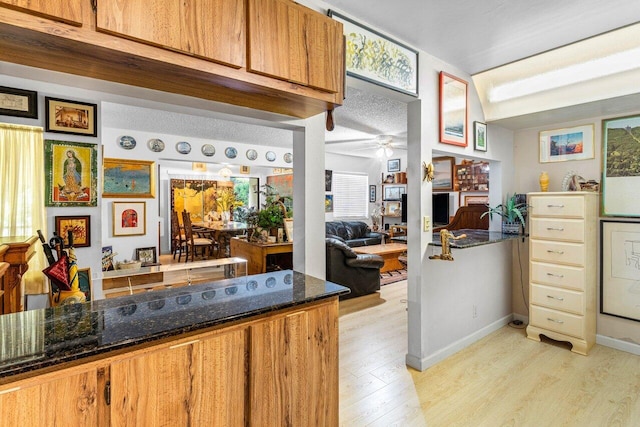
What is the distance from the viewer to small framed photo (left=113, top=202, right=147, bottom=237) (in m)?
5.36

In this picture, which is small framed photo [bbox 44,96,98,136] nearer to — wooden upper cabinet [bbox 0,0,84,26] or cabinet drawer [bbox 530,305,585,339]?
wooden upper cabinet [bbox 0,0,84,26]

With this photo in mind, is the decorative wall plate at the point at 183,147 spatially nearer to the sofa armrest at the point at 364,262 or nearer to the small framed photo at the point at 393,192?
the sofa armrest at the point at 364,262

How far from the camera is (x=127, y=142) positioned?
17.3 ft

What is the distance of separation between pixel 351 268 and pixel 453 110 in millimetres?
2476

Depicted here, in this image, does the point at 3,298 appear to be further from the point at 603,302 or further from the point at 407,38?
the point at 603,302

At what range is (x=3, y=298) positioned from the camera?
5.87 ft

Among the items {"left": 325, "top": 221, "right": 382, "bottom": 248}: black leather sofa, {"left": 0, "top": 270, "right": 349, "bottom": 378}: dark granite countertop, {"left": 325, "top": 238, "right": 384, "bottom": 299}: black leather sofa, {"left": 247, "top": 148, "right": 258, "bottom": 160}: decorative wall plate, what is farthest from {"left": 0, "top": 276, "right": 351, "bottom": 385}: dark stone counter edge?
{"left": 325, "top": 221, "right": 382, "bottom": 248}: black leather sofa

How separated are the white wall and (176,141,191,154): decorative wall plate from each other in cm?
508

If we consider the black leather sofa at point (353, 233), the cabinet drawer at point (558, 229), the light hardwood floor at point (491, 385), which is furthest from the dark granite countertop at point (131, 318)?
the black leather sofa at point (353, 233)

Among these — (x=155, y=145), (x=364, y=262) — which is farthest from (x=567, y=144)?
(x=155, y=145)

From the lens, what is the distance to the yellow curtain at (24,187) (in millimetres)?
2246

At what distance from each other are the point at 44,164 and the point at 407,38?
2.83 metres

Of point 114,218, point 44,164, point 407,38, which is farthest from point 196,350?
point 114,218

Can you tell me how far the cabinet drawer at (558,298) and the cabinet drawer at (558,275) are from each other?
0.05m
